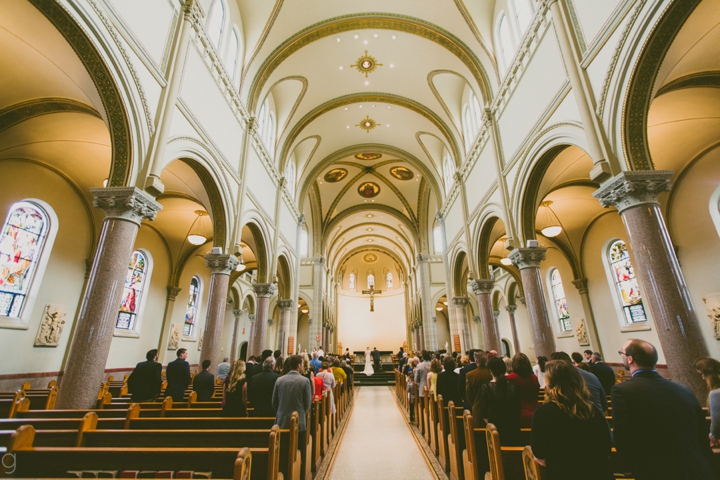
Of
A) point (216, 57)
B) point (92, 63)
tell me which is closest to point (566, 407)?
point (92, 63)

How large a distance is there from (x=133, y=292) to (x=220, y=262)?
698 cm

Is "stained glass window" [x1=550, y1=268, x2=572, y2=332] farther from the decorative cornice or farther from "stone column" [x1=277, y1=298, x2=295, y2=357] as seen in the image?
the decorative cornice

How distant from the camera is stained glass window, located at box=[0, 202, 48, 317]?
8.59m

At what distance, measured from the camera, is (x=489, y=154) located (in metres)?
11.0

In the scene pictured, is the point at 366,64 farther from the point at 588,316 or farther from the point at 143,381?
the point at 588,316

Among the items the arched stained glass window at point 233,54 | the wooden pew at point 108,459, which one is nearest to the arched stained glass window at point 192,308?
the arched stained glass window at point 233,54

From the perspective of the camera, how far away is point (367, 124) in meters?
17.8

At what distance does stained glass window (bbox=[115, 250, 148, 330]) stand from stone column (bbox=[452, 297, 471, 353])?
13.3 meters

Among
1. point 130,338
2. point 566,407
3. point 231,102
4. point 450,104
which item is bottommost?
point 566,407

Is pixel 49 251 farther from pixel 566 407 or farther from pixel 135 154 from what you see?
pixel 566 407

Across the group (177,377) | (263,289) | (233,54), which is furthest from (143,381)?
(233,54)

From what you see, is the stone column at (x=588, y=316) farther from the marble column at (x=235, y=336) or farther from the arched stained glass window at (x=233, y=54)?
the marble column at (x=235, y=336)

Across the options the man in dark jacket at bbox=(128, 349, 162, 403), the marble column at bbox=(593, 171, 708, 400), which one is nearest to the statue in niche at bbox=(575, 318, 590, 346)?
the marble column at bbox=(593, 171, 708, 400)

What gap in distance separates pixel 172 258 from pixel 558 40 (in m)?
15.7
